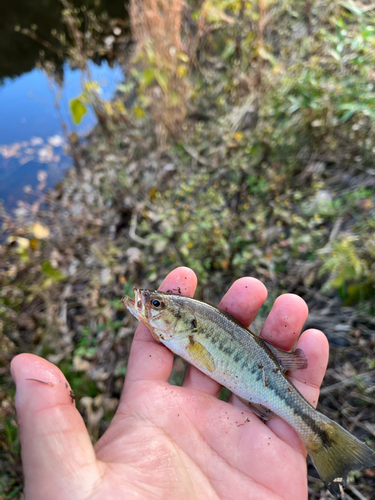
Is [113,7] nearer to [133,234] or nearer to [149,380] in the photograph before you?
[133,234]

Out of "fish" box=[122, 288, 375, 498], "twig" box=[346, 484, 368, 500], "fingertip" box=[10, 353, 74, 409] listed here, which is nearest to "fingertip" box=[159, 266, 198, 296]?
"fish" box=[122, 288, 375, 498]

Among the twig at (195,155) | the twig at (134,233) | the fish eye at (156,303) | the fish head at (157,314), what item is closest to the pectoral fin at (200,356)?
the fish head at (157,314)

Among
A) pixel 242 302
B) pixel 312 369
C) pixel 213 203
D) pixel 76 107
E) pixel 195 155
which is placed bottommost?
pixel 312 369

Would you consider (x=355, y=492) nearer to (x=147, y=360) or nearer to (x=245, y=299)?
(x=245, y=299)

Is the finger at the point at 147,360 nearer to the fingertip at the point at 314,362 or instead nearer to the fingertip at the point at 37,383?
the fingertip at the point at 37,383

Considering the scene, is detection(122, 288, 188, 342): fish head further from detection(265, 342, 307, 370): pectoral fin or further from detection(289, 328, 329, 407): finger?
detection(289, 328, 329, 407): finger

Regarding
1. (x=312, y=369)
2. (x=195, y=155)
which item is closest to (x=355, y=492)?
(x=312, y=369)

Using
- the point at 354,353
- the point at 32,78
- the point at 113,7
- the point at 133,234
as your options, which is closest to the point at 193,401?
the point at 354,353
